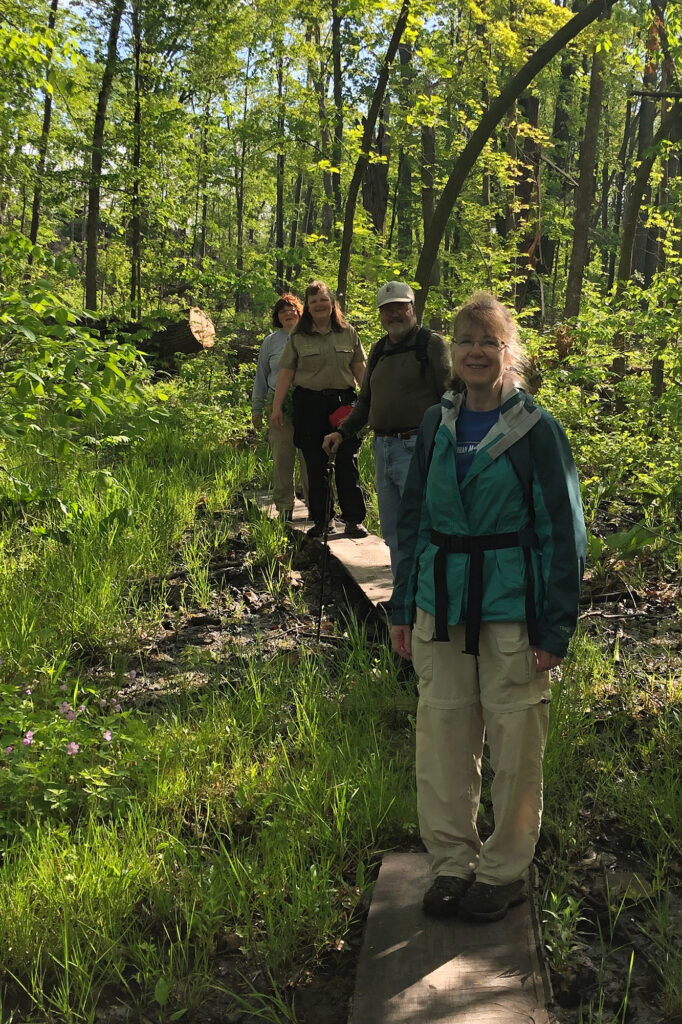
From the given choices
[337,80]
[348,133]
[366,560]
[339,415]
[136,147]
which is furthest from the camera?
[136,147]

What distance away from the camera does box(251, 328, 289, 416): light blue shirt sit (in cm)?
773

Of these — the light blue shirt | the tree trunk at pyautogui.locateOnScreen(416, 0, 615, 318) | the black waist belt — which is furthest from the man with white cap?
the tree trunk at pyautogui.locateOnScreen(416, 0, 615, 318)

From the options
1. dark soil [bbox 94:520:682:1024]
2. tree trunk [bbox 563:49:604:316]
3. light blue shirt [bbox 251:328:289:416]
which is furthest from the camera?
tree trunk [bbox 563:49:604:316]

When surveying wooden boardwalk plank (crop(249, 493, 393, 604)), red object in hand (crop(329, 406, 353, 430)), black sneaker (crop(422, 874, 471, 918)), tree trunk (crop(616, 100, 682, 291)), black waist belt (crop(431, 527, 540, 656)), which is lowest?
black sneaker (crop(422, 874, 471, 918))

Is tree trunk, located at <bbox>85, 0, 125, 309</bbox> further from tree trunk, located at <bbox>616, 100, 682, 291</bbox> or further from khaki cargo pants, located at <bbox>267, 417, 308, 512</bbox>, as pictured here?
tree trunk, located at <bbox>616, 100, 682, 291</bbox>

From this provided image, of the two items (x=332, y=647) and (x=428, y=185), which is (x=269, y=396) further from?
(x=428, y=185)

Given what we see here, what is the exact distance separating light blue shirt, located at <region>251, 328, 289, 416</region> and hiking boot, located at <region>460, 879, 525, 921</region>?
5922 millimetres

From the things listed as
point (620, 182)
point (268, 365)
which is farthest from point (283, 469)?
point (620, 182)

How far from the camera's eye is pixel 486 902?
2.44 meters

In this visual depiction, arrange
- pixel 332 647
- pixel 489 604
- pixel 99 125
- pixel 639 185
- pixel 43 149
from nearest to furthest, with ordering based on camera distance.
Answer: pixel 489 604
pixel 332 647
pixel 639 185
pixel 99 125
pixel 43 149

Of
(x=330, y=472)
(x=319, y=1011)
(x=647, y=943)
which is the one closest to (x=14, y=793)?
(x=319, y=1011)

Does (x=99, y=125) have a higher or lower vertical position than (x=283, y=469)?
higher

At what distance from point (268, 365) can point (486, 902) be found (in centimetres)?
616

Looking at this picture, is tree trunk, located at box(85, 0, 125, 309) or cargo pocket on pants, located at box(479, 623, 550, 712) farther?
tree trunk, located at box(85, 0, 125, 309)
